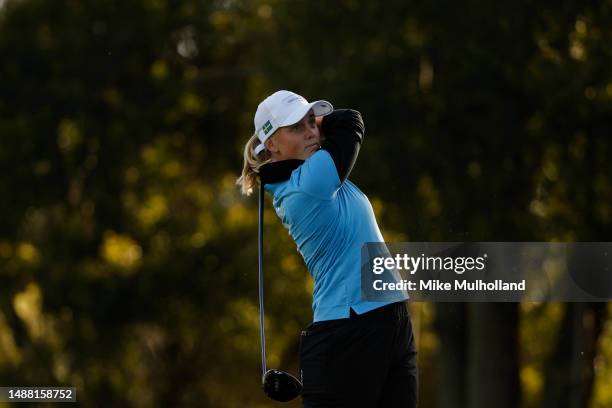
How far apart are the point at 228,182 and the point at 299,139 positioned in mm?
12564

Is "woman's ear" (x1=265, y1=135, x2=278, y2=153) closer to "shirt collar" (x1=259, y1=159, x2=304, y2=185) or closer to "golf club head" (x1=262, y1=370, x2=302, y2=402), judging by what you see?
"shirt collar" (x1=259, y1=159, x2=304, y2=185)

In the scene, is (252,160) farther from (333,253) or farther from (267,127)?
(333,253)

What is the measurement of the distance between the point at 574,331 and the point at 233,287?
4.32 meters

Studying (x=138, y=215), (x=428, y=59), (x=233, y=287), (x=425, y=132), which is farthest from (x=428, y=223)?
(x=138, y=215)

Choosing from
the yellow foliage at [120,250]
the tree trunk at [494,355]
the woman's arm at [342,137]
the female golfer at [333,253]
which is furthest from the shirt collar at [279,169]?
the yellow foliage at [120,250]

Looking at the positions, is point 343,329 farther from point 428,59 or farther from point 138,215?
point 138,215

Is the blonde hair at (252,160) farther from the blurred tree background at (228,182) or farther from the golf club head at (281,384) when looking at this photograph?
the blurred tree background at (228,182)

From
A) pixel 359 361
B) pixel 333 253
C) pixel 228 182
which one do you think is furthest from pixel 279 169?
pixel 228 182

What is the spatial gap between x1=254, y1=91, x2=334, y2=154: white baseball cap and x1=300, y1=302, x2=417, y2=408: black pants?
617mm

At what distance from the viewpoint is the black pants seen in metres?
3.56

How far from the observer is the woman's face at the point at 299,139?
A: 3.72m

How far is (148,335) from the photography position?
16.2m

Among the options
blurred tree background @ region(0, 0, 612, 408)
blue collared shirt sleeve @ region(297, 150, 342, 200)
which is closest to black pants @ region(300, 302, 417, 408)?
blue collared shirt sleeve @ region(297, 150, 342, 200)

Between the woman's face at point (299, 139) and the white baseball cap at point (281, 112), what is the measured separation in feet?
0.09
